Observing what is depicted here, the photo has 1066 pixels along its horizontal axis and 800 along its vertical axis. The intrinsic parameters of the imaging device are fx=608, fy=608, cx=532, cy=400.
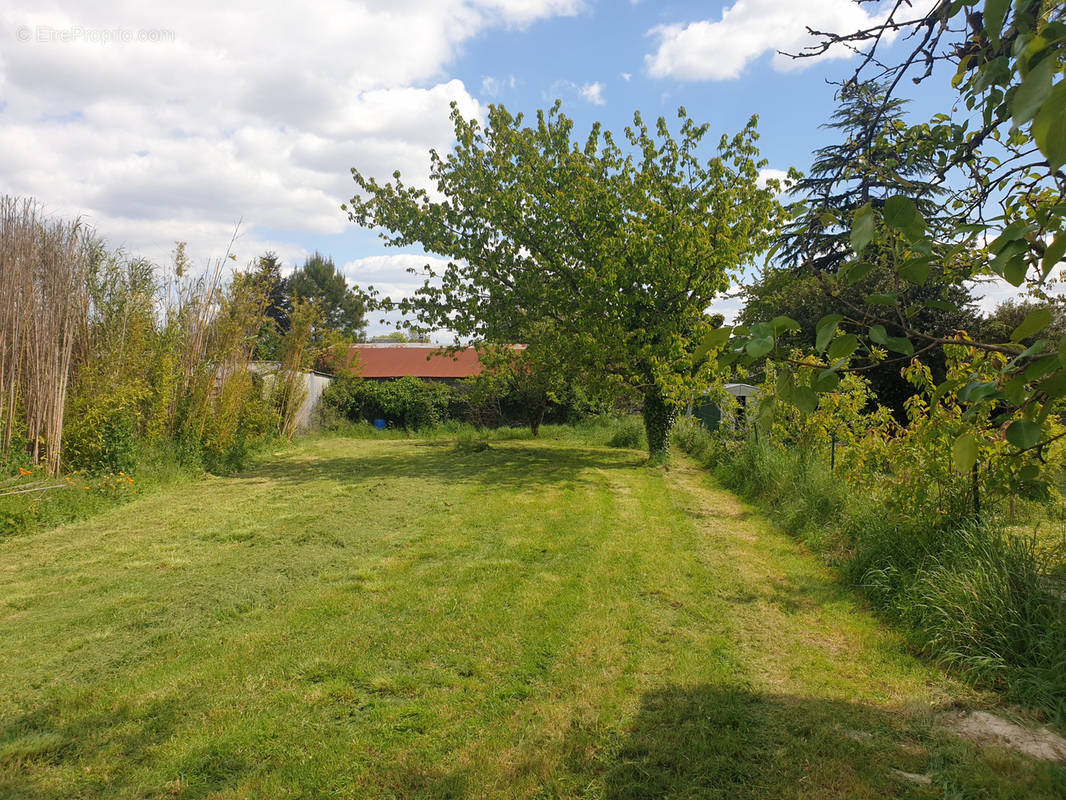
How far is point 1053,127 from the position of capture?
80cm

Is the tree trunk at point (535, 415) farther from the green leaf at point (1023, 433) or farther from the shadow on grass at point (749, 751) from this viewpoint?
the green leaf at point (1023, 433)

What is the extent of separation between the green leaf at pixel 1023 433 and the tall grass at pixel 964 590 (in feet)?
8.40

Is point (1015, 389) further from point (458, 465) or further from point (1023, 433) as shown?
point (458, 465)

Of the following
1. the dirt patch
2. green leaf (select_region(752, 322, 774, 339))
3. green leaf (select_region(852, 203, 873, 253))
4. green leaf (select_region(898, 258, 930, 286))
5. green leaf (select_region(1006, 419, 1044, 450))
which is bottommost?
the dirt patch

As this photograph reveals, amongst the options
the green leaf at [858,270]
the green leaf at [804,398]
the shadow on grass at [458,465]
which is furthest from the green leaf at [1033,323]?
the shadow on grass at [458,465]

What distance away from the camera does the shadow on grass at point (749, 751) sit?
2453mm

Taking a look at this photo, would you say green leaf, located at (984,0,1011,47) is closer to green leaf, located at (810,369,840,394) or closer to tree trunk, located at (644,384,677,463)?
green leaf, located at (810,369,840,394)

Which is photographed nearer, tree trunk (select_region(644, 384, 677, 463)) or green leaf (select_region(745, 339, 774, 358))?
green leaf (select_region(745, 339, 774, 358))

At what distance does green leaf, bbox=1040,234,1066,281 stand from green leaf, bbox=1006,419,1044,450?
1.09 ft

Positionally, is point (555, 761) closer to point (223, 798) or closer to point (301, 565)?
point (223, 798)

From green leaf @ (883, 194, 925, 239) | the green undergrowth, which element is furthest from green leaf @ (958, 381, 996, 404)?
the green undergrowth

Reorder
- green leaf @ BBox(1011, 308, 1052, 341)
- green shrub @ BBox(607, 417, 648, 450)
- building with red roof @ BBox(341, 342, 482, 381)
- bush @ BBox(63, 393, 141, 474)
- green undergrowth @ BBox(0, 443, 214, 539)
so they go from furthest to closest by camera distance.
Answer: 1. building with red roof @ BBox(341, 342, 482, 381)
2. green shrub @ BBox(607, 417, 648, 450)
3. bush @ BBox(63, 393, 141, 474)
4. green undergrowth @ BBox(0, 443, 214, 539)
5. green leaf @ BBox(1011, 308, 1052, 341)

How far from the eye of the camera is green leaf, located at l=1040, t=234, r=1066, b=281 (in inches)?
42.4

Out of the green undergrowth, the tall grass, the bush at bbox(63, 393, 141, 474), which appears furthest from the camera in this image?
the bush at bbox(63, 393, 141, 474)
